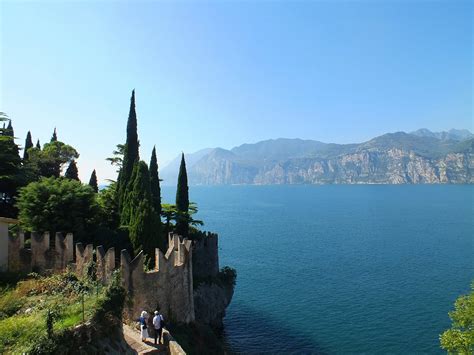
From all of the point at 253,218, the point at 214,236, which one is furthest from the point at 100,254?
the point at 253,218

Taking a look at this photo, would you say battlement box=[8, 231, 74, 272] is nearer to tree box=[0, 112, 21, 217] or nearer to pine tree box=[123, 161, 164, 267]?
pine tree box=[123, 161, 164, 267]

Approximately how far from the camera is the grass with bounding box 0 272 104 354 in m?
10.6

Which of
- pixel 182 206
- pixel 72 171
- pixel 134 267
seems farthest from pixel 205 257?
pixel 72 171

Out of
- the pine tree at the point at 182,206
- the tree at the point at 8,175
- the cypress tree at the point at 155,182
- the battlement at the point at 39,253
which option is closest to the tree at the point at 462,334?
the battlement at the point at 39,253

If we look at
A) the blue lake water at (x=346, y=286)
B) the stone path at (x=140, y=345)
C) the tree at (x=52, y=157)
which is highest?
the tree at (x=52, y=157)

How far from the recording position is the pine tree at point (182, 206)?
1485 inches

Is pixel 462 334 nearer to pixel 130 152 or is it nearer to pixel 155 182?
pixel 155 182

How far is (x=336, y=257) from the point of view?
5872 centimetres

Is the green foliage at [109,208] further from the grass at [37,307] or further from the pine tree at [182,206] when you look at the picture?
the grass at [37,307]

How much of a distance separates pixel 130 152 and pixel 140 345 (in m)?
24.5

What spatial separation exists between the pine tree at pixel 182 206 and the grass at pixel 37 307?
19307 mm

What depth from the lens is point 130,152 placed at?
123 feet

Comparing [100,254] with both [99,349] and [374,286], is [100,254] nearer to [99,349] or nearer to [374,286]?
[99,349]

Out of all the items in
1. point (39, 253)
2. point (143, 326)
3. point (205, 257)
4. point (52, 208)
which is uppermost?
point (52, 208)
